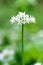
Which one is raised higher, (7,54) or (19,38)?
(19,38)

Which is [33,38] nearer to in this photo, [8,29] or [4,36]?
[4,36]

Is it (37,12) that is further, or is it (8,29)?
(37,12)

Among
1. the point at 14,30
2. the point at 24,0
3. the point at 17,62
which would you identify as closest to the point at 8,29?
the point at 14,30

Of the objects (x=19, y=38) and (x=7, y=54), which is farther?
(x=19, y=38)

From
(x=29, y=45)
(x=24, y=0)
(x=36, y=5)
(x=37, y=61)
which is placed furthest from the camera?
(x=36, y=5)

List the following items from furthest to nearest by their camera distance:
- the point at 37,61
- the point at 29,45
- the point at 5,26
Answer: the point at 5,26, the point at 29,45, the point at 37,61

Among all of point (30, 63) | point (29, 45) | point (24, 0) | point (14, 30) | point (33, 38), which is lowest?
point (30, 63)

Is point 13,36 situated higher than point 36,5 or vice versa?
point 36,5
